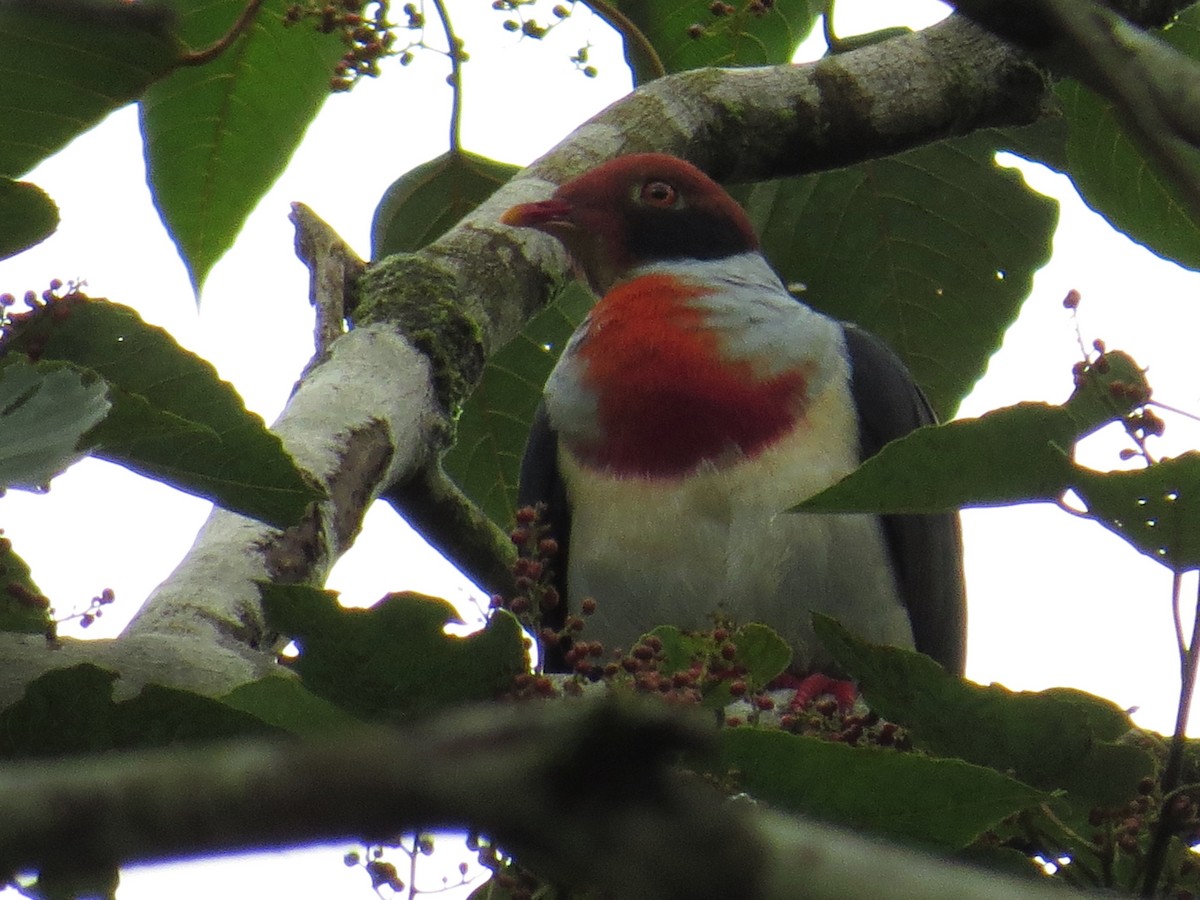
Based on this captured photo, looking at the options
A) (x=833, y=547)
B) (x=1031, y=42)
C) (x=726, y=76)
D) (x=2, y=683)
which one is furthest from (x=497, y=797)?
(x=726, y=76)

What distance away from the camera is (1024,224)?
4270 millimetres

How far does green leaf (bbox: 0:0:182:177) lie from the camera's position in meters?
3.01

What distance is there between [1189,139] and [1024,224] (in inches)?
137

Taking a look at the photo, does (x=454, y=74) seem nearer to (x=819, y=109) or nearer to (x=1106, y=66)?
(x=819, y=109)

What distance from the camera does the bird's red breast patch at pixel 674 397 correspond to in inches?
144

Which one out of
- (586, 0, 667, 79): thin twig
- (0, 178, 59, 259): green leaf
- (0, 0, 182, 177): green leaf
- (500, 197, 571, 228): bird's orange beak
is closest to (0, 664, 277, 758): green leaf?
(0, 178, 59, 259): green leaf

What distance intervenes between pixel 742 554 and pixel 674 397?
39cm

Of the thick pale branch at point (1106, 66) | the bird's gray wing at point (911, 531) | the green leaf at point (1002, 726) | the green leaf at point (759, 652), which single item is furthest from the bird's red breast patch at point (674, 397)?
the thick pale branch at point (1106, 66)

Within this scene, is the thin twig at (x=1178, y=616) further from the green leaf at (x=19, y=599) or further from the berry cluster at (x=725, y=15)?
the berry cluster at (x=725, y=15)

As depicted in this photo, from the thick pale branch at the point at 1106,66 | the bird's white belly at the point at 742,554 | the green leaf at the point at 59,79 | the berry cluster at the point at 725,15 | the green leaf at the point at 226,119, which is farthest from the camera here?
the berry cluster at the point at 725,15

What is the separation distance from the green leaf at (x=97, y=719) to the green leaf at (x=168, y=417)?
0.30 metres

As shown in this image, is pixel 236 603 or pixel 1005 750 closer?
pixel 1005 750

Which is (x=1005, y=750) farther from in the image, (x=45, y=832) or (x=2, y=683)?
(x=45, y=832)

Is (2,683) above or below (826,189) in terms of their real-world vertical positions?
below
